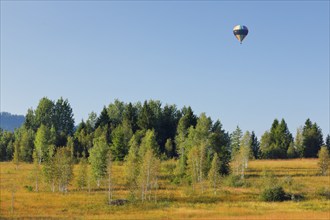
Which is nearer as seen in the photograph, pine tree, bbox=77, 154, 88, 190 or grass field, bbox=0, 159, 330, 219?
grass field, bbox=0, 159, 330, 219

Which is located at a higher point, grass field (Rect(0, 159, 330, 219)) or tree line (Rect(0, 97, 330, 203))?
tree line (Rect(0, 97, 330, 203))

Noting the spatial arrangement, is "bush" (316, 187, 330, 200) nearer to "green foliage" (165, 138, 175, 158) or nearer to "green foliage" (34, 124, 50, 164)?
"green foliage" (165, 138, 175, 158)

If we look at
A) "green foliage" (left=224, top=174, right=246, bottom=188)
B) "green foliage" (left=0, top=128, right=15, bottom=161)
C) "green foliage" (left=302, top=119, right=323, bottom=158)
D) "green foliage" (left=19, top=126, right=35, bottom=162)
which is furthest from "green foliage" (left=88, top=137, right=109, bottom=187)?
"green foliage" (left=302, top=119, right=323, bottom=158)

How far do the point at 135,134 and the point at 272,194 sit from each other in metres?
53.7

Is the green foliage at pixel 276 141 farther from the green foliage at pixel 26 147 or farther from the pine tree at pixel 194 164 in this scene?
the green foliage at pixel 26 147

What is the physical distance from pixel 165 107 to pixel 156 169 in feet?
227

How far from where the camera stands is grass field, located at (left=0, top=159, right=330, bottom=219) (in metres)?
50.6

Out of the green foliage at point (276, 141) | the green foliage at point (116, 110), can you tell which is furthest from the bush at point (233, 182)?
the green foliage at point (116, 110)

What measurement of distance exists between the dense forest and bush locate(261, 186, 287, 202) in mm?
27901

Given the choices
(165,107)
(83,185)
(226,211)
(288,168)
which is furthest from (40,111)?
(226,211)

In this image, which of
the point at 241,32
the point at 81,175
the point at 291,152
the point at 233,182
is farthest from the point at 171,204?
the point at 291,152

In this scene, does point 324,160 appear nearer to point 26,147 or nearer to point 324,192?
point 324,192

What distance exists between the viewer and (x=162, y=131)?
13038 centimetres

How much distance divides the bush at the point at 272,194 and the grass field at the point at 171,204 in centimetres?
137
